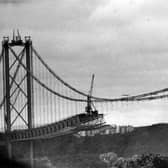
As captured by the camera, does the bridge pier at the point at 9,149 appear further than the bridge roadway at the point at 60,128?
Yes

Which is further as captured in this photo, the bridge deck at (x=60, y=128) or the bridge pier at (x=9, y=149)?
the bridge pier at (x=9, y=149)

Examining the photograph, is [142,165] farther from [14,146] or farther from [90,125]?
[14,146]

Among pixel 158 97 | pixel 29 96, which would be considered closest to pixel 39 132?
pixel 29 96

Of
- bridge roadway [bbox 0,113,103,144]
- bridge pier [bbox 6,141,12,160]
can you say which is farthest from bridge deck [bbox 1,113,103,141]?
bridge pier [bbox 6,141,12,160]

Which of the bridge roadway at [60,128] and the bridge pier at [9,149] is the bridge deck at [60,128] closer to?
the bridge roadway at [60,128]

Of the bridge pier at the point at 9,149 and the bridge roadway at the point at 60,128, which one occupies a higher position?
the bridge roadway at the point at 60,128

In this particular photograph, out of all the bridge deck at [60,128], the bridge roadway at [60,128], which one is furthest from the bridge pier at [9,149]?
the bridge deck at [60,128]

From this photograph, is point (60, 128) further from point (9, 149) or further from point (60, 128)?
point (9, 149)

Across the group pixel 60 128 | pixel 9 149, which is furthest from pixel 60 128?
pixel 9 149

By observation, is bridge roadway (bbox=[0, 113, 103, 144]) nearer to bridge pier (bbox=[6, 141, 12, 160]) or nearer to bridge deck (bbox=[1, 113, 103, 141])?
bridge deck (bbox=[1, 113, 103, 141])
